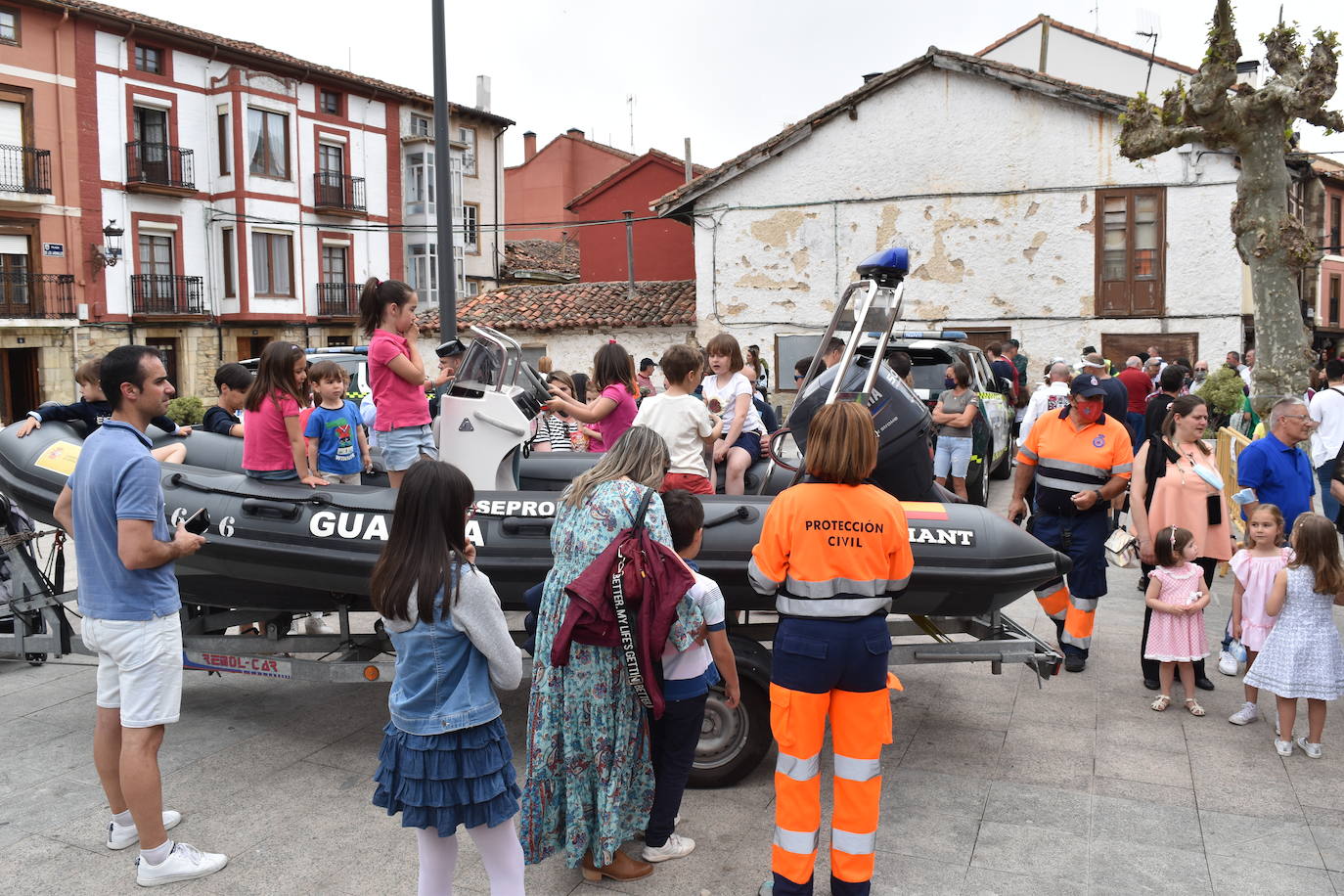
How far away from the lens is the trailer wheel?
451 centimetres

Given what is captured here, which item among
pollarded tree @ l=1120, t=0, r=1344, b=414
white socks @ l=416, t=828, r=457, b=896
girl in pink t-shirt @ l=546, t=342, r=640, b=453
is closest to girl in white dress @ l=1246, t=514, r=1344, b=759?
girl in pink t-shirt @ l=546, t=342, r=640, b=453

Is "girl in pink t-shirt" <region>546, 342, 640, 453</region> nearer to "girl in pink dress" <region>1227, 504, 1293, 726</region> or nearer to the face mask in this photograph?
the face mask

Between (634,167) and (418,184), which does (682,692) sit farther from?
(418,184)

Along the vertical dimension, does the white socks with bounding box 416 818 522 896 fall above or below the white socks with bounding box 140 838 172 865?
above

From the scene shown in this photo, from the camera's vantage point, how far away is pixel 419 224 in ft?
118

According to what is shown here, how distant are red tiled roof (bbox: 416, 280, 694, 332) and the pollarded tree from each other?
12.1 meters

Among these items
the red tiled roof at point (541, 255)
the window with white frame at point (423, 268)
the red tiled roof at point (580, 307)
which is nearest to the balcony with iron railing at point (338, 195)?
the window with white frame at point (423, 268)

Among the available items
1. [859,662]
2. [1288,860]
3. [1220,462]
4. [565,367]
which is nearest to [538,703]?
[859,662]

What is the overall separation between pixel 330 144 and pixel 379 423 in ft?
104

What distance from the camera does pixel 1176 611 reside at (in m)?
5.48

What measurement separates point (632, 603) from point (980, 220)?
1726cm

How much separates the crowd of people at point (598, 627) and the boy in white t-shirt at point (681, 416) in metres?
0.01

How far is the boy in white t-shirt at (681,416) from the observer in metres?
5.00

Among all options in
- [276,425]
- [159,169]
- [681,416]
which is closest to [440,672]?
[681,416]
